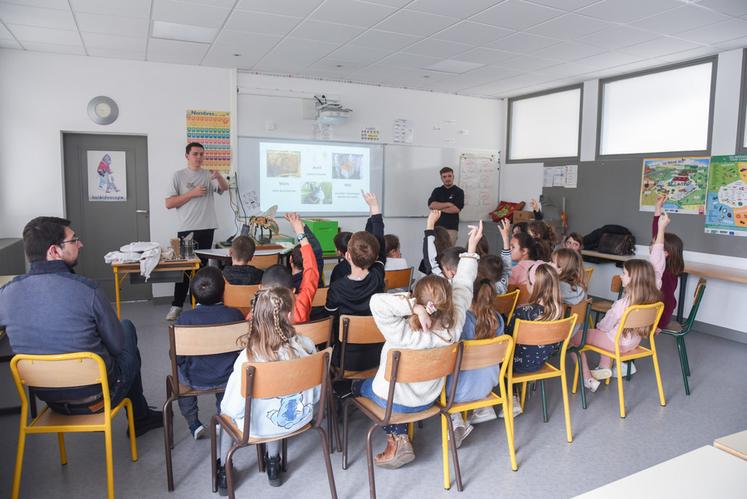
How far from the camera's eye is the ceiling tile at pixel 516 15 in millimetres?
3847

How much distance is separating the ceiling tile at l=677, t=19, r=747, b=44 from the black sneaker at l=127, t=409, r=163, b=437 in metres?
4.87

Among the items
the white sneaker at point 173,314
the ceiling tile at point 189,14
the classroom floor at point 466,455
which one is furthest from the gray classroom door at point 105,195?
the classroom floor at point 466,455

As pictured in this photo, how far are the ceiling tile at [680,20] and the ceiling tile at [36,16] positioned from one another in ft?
14.8

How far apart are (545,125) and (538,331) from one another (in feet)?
17.2

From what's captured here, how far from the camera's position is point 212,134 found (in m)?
6.00

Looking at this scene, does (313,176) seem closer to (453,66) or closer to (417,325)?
(453,66)

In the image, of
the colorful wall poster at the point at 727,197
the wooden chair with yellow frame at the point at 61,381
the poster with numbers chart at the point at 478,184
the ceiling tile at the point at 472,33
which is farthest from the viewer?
the poster with numbers chart at the point at 478,184

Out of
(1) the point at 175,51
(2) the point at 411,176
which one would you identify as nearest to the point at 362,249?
(1) the point at 175,51

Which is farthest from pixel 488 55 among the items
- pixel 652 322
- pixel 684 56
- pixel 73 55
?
pixel 73 55

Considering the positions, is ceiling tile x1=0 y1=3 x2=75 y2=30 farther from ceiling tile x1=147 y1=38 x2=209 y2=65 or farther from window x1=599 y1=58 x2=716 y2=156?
window x1=599 y1=58 x2=716 y2=156

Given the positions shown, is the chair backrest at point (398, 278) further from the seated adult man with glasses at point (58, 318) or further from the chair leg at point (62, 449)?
the chair leg at point (62, 449)

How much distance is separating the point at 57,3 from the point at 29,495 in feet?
11.2

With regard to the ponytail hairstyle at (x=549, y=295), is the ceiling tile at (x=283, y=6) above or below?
above

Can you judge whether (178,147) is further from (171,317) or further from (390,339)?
(390,339)
